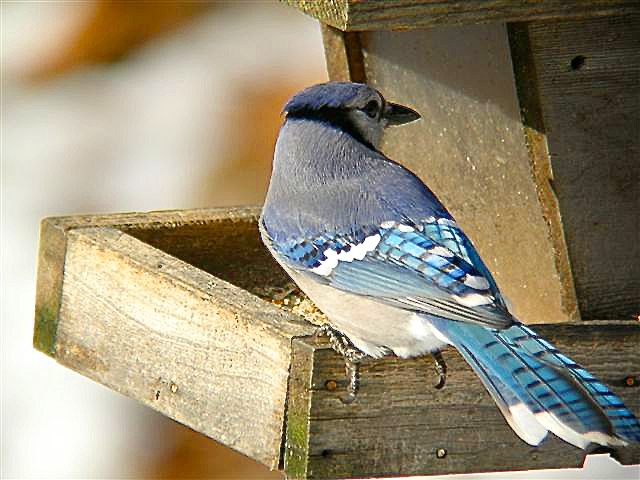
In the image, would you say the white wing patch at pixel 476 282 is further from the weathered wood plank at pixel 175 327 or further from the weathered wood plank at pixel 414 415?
the weathered wood plank at pixel 175 327

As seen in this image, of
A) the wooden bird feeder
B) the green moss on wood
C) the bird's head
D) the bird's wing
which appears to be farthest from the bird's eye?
the green moss on wood

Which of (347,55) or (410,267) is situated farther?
(347,55)

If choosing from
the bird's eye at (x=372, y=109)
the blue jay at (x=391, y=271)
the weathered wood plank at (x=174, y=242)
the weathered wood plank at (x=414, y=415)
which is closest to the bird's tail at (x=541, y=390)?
the blue jay at (x=391, y=271)

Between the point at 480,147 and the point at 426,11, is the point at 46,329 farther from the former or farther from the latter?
the point at 426,11

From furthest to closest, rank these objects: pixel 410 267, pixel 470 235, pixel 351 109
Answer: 1. pixel 470 235
2. pixel 351 109
3. pixel 410 267

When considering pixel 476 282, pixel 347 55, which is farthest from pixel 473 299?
pixel 347 55

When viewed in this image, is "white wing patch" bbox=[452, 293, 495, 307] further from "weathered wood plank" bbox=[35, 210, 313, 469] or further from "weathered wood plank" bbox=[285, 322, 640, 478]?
"weathered wood plank" bbox=[35, 210, 313, 469]

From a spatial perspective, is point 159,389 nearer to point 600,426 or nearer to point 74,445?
point 600,426

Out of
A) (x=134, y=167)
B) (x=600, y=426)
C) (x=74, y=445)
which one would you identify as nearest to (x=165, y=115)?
(x=134, y=167)
